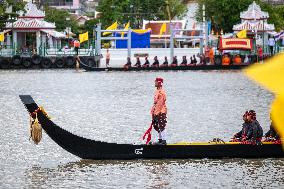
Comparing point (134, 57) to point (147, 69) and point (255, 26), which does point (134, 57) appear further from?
point (255, 26)

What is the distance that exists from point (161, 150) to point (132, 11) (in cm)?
9476

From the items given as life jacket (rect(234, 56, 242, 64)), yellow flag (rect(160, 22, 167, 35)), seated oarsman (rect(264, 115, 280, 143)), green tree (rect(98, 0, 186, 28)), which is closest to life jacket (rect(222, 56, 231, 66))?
life jacket (rect(234, 56, 242, 64))

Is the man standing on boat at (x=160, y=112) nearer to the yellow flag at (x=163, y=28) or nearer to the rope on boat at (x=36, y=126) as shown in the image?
the rope on boat at (x=36, y=126)

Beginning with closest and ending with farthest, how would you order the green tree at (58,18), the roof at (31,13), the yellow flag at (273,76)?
the yellow flag at (273,76) < the roof at (31,13) < the green tree at (58,18)

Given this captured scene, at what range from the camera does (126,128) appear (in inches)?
987

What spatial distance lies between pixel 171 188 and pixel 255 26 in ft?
244

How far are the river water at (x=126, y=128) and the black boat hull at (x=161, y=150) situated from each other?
14cm

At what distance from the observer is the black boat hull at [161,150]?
17.5m

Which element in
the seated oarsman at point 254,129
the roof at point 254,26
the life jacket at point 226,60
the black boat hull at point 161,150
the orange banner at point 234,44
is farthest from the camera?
the roof at point 254,26

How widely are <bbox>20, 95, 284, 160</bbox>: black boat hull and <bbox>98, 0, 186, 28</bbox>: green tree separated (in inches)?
3557

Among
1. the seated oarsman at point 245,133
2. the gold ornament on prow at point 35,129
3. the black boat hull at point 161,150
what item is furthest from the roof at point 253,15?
the gold ornament on prow at point 35,129

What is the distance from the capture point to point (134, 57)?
74.2 metres

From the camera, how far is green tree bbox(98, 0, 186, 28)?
11012 cm

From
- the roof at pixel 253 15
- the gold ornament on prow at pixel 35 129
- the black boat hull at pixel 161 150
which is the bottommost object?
the black boat hull at pixel 161 150
